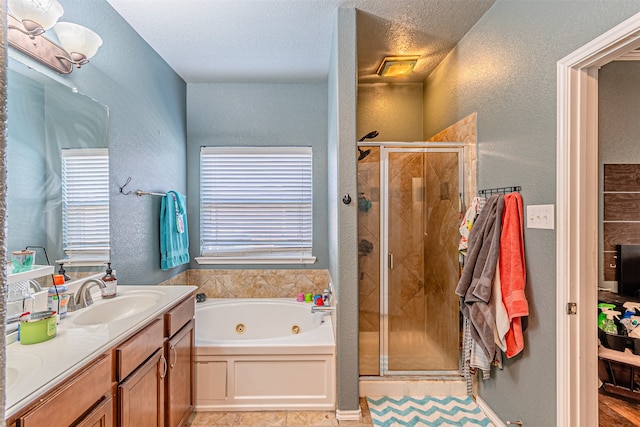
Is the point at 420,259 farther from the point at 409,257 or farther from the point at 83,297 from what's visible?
the point at 83,297

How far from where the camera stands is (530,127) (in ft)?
5.36

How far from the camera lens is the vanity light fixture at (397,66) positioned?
8.92ft

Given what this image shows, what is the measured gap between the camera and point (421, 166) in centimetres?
245

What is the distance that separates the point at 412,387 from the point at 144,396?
1.76 m

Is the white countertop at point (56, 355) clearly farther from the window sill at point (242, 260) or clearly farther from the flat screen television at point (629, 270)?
the flat screen television at point (629, 270)

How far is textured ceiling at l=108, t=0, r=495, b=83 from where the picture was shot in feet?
6.59

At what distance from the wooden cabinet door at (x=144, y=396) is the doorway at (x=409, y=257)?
1410mm

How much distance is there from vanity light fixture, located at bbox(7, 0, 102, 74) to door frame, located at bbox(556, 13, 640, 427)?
2295 millimetres

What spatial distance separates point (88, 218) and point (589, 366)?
261 centimetres

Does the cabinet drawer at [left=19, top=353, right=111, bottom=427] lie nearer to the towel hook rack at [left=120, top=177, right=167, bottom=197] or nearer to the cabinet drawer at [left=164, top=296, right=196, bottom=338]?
the cabinet drawer at [left=164, top=296, right=196, bottom=338]

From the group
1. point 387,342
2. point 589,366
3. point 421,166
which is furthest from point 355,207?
point 589,366

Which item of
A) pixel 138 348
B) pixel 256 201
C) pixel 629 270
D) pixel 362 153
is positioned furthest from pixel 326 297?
pixel 629 270

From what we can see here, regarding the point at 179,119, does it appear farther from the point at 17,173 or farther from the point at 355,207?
the point at 355,207

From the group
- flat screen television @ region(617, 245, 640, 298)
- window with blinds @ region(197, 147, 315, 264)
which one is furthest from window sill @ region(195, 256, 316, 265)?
flat screen television @ region(617, 245, 640, 298)
